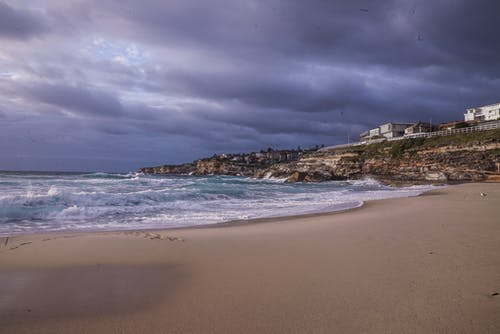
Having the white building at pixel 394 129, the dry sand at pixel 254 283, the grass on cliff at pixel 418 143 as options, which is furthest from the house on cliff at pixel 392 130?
the dry sand at pixel 254 283

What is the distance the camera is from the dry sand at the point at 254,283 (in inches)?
116

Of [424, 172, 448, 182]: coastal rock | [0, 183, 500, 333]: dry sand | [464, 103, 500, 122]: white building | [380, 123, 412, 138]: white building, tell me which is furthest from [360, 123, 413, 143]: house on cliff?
[0, 183, 500, 333]: dry sand

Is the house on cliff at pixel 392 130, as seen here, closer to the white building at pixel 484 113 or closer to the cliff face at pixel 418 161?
the white building at pixel 484 113

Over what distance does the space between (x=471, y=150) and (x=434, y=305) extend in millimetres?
40655

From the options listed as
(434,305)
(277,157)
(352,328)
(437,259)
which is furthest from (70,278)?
(277,157)

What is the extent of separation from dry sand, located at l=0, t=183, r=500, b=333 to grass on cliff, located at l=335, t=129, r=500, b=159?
1477 inches

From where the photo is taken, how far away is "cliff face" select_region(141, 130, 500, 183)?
34031mm

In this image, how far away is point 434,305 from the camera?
10.5 feet

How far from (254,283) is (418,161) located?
42.0m

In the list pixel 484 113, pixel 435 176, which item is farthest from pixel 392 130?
pixel 435 176

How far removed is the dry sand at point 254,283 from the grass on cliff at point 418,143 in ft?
123

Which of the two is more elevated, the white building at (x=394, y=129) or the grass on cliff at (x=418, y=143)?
the white building at (x=394, y=129)

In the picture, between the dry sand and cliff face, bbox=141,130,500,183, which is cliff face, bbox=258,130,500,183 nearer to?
cliff face, bbox=141,130,500,183

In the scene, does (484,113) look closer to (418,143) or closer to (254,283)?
(418,143)
